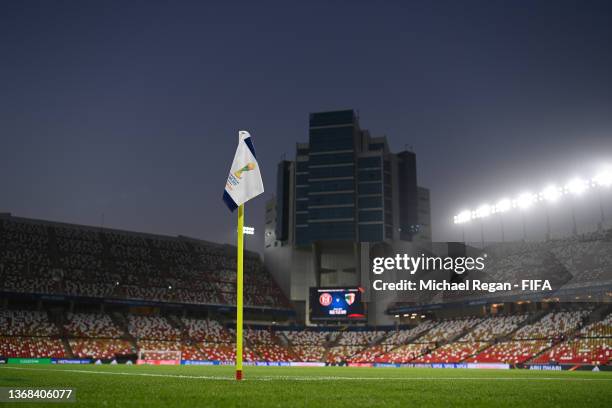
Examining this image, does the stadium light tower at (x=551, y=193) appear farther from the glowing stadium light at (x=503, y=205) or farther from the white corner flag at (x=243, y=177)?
the white corner flag at (x=243, y=177)

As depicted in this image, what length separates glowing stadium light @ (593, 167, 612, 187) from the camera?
60.8 meters

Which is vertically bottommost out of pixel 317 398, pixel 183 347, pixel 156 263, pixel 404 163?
pixel 183 347

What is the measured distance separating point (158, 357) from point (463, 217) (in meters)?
47.2

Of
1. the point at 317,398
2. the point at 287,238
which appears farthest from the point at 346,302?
the point at 317,398

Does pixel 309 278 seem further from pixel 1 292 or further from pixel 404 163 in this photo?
pixel 1 292

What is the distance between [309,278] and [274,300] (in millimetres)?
7310

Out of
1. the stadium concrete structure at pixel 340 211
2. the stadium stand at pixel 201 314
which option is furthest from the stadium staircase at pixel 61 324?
the stadium concrete structure at pixel 340 211

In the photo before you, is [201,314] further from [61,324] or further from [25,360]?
[25,360]

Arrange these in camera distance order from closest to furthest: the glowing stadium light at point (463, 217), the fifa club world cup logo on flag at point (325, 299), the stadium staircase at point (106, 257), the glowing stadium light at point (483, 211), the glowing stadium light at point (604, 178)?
the glowing stadium light at point (604, 178)
the glowing stadium light at point (483, 211)
the fifa club world cup logo on flag at point (325, 299)
the glowing stadium light at point (463, 217)
the stadium staircase at point (106, 257)

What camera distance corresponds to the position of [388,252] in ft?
325

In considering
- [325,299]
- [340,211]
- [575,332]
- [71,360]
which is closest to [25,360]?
[71,360]

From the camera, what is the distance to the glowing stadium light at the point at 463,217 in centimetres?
8338

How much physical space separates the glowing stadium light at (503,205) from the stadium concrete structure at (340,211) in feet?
85.0

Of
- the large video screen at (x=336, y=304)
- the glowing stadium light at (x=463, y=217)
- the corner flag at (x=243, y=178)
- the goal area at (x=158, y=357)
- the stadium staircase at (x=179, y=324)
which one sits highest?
the glowing stadium light at (x=463, y=217)
